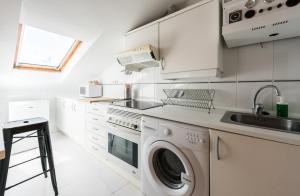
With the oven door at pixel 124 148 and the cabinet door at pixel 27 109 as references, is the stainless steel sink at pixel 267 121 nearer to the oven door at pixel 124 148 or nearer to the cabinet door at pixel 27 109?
the oven door at pixel 124 148

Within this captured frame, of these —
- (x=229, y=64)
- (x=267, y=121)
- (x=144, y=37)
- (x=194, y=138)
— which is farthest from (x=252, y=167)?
(x=144, y=37)

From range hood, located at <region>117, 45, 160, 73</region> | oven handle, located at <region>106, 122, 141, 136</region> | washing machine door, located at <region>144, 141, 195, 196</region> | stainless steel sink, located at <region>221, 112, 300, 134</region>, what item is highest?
range hood, located at <region>117, 45, 160, 73</region>

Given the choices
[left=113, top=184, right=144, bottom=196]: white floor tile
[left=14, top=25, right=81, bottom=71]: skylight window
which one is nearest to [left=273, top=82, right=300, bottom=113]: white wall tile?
[left=113, top=184, right=144, bottom=196]: white floor tile

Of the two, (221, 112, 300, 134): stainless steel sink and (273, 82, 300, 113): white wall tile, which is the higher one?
Result: (273, 82, 300, 113): white wall tile

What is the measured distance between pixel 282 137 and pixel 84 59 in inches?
104

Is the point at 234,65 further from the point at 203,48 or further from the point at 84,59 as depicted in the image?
the point at 84,59

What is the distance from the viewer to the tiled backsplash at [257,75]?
114cm

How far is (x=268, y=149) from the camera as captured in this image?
777 mm

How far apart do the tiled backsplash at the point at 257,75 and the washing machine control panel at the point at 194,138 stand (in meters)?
0.65

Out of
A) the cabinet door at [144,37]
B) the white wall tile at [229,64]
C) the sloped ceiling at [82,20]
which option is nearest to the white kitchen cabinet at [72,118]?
the sloped ceiling at [82,20]

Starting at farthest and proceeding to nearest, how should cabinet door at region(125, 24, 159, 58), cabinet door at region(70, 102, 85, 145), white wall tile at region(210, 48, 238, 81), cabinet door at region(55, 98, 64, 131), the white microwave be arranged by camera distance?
1. cabinet door at region(55, 98, 64, 131)
2. the white microwave
3. cabinet door at region(70, 102, 85, 145)
4. cabinet door at region(125, 24, 159, 58)
5. white wall tile at region(210, 48, 238, 81)

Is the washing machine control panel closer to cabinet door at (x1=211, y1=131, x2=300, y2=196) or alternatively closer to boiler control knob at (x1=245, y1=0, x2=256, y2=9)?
cabinet door at (x1=211, y1=131, x2=300, y2=196)

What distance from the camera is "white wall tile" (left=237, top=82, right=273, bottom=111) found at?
1261mm

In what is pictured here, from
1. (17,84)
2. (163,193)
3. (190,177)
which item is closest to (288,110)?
(190,177)
